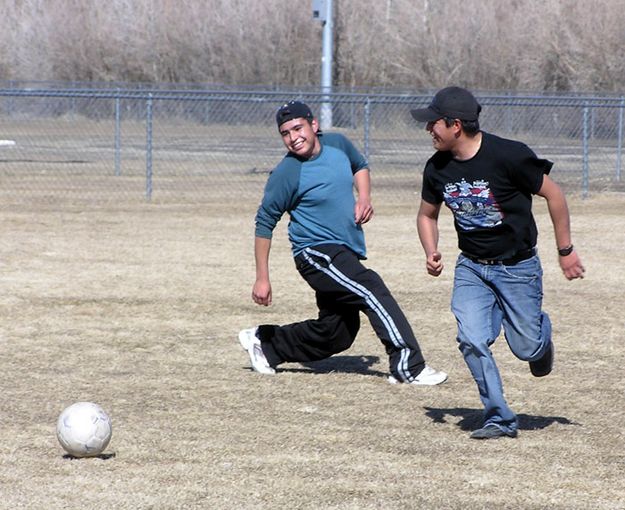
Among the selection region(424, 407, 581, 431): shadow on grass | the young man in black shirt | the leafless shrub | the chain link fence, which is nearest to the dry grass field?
region(424, 407, 581, 431): shadow on grass

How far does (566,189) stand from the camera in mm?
21562

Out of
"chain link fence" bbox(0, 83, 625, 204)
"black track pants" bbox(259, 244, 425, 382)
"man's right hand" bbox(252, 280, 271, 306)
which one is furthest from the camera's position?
"chain link fence" bbox(0, 83, 625, 204)

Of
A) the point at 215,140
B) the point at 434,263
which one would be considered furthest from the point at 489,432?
the point at 215,140

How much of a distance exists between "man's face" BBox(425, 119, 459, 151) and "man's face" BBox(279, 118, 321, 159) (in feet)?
4.22

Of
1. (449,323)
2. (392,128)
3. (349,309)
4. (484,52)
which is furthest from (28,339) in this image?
(484,52)

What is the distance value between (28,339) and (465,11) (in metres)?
45.7

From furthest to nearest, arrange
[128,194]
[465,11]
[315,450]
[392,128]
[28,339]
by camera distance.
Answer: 1. [465,11]
2. [392,128]
3. [128,194]
4. [28,339]
5. [315,450]

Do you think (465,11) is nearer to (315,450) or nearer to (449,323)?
(449,323)

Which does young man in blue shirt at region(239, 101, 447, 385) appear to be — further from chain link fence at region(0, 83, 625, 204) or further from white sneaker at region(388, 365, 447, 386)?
chain link fence at region(0, 83, 625, 204)

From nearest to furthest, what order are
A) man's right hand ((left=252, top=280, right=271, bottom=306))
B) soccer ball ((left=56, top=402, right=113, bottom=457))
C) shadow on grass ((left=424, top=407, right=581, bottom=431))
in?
soccer ball ((left=56, top=402, right=113, bottom=457)), shadow on grass ((left=424, top=407, right=581, bottom=431)), man's right hand ((left=252, top=280, right=271, bottom=306))

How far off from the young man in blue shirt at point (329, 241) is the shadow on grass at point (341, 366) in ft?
1.01

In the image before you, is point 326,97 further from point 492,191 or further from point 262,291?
point 492,191

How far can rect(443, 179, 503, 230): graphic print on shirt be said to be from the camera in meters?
6.08

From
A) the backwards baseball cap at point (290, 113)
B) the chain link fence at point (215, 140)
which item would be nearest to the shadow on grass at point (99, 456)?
the backwards baseball cap at point (290, 113)
